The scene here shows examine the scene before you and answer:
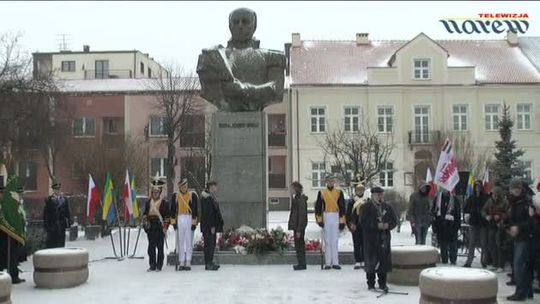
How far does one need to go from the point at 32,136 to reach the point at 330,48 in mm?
29948

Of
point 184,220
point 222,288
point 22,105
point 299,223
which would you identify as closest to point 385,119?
point 22,105

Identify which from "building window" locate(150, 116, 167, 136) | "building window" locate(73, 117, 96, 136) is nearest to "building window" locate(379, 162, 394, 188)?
"building window" locate(150, 116, 167, 136)

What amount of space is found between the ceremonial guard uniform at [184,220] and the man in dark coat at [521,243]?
21.3 feet

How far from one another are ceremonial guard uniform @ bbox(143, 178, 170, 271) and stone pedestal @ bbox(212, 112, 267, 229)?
5.57ft

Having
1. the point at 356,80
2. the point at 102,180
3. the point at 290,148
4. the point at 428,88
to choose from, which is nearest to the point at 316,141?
the point at 290,148

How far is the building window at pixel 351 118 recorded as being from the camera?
47.3 meters

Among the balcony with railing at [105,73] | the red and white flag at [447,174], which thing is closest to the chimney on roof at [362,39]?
the balcony with railing at [105,73]

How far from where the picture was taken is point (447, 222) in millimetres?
14344

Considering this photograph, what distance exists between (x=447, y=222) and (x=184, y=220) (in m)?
5.60

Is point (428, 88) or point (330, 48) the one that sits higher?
point (330, 48)

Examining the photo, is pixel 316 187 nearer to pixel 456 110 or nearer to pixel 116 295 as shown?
pixel 456 110

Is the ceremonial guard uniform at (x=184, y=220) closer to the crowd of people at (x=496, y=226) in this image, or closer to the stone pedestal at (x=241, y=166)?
the stone pedestal at (x=241, y=166)

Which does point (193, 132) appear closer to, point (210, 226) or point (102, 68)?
point (102, 68)

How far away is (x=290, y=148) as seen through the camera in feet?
157
